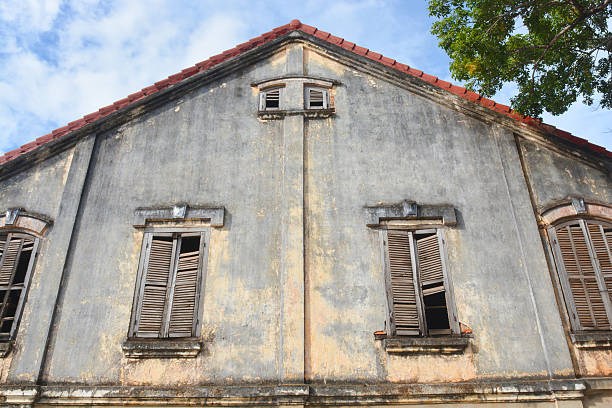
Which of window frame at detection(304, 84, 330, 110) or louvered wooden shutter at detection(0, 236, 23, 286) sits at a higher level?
window frame at detection(304, 84, 330, 110)

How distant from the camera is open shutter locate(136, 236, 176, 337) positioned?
7668 millimetres

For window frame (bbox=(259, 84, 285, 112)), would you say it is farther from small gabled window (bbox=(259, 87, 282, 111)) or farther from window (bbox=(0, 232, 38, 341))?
window (bbox=(0, 232, 38, 341))

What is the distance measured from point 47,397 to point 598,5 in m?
9.99

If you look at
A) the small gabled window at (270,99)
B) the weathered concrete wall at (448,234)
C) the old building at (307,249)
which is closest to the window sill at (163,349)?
the old building at (307,249)

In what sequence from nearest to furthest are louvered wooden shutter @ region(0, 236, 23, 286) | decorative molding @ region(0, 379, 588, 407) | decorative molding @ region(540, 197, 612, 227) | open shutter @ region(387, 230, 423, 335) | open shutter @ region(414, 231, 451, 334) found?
decorative molding @ region(0, 379, 588, 407) < open shutter @ region(387, 230, 423, 335) < open shutter @ region(414, 231, 451, 334) < louvered wooden shutter @ region(0, 236, 23, 286) < decorative molding @ region(540, 197, 612, 227)

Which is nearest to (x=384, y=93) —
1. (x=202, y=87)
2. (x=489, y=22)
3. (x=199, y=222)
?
(x=489, y=22)

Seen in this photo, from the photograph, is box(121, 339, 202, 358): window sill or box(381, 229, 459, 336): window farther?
box(381, 229, 459, 336): window

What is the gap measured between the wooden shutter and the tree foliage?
219 centimetres

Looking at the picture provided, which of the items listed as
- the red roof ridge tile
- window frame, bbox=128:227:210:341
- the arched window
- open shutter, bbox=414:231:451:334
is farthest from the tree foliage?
the arched window

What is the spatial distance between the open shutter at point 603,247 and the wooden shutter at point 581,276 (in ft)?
0.41

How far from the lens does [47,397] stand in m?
7.16

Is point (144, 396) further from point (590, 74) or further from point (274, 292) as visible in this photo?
point (590, 74)

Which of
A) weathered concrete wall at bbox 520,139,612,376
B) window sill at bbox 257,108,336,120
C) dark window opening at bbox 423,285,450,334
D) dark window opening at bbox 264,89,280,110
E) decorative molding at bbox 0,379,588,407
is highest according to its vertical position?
dark window opening at bbox 264,89,280,110

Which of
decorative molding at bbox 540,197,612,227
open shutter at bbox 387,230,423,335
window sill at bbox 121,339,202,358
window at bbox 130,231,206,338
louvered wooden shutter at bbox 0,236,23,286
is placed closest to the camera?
window sill at bbox 121,339,202,358
